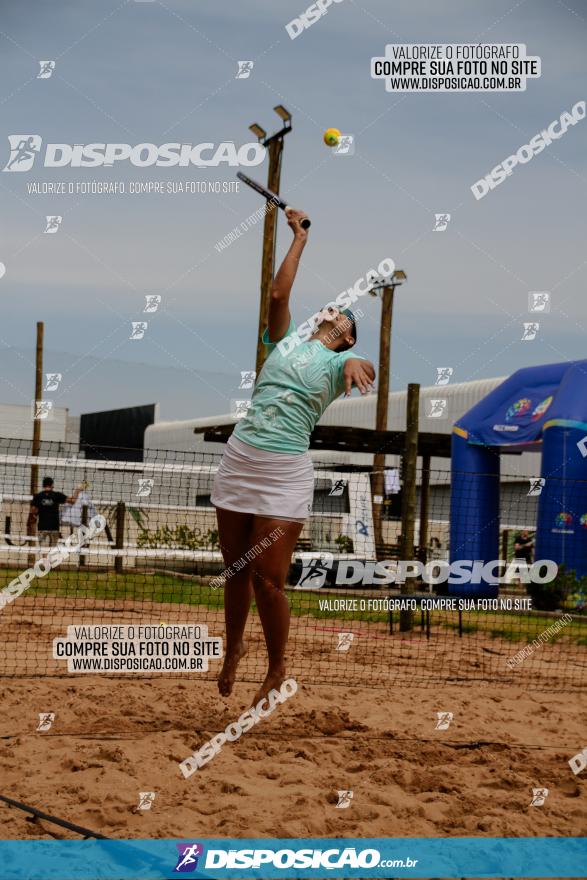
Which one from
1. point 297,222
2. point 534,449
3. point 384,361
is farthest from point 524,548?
point 297,222

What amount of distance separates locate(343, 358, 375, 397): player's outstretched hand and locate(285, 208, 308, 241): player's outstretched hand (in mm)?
632

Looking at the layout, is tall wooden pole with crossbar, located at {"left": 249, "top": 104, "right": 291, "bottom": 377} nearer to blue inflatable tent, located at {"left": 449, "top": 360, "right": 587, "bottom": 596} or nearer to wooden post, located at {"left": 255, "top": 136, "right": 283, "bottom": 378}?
wooden post, located at {"left": 255, "top": 136, "right": 283, "bottom": 378}

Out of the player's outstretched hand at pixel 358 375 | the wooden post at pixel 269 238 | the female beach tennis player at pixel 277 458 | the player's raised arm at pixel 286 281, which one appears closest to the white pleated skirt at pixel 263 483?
the female beach tennis player at pixel 277 458

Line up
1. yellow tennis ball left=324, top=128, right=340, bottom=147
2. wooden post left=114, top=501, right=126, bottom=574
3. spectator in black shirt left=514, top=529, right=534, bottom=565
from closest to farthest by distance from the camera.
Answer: yellow tennis ball left=324, top=128, right=340, bottom=147
wooden post left=114, top=501, right=126, bottom=574
spectator in black shirt left=514, top=529, right=534, bottom=565

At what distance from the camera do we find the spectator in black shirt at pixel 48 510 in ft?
53.8

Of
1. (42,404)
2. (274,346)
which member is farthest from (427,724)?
(42,404)

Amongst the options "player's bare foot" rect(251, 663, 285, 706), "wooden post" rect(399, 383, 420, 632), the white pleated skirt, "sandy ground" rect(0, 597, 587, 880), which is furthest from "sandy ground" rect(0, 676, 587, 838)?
"wooden post" rect(399, 383, 420, 632)

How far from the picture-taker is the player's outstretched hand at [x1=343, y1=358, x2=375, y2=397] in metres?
4.31

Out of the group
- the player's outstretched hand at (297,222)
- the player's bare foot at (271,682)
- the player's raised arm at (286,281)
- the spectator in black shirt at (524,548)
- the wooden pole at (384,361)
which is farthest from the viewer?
the wooden pole at (384,361)

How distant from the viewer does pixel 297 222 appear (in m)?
4.44

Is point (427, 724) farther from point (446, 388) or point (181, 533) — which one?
point (446, 388)

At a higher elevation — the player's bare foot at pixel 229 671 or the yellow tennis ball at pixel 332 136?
the yellow tennis ball at pixel 332 136

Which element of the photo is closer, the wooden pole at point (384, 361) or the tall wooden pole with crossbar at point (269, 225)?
the tall wooden pole with crossbar at point (269, 225)

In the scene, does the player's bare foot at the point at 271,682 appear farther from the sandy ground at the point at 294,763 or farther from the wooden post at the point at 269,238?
the wooden post at the point at 269,238
